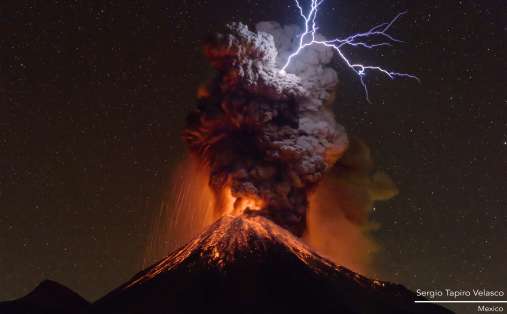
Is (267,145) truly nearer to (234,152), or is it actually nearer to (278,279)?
(234,152)

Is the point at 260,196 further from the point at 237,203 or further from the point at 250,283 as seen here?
the point at 250,283

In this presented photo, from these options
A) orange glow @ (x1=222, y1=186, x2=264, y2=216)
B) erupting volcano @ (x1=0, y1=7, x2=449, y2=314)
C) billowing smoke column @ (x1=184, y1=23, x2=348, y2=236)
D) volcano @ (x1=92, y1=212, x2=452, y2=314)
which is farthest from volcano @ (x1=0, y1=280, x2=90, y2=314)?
billowing smoke column @ (x1=184, y1=23, x2=348, y2=236)

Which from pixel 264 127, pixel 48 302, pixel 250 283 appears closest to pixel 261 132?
pixel 264 127

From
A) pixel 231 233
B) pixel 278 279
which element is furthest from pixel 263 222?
pixel 278 279

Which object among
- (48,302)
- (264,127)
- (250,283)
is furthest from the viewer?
(264,127)

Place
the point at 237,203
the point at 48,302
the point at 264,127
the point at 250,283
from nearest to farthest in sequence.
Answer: the point at 250,283, the point at 48,302, the point at 237,203, the point at 264,127

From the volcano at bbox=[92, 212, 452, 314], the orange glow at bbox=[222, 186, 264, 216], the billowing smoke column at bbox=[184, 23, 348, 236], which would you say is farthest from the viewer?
the billowing smoke column at bbox=[184, 23, 348, 236]

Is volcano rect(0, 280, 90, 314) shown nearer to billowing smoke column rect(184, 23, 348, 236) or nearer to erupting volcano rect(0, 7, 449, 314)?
erupting volcano rect(0, 7, 449, 314)
